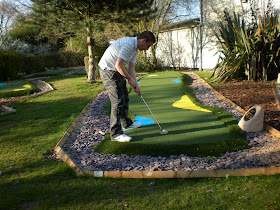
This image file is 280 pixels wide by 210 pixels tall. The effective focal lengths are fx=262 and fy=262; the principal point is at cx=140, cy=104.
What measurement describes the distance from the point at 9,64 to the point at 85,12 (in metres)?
5.61

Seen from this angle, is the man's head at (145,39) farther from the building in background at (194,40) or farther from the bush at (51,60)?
the bush at (51,60)

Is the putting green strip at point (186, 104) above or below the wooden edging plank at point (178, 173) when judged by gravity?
above

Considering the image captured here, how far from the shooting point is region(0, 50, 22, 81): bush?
485 inches

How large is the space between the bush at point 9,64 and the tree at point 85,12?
404cm

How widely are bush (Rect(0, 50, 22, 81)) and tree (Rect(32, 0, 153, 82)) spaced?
404 centimetres

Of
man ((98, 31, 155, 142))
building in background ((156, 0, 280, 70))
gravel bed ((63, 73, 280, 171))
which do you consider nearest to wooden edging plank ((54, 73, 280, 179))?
gravel bed ((63, 73, 280, 171))

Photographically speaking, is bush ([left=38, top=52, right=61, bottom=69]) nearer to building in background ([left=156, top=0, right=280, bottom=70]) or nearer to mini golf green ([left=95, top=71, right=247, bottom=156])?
building in background ([left=156, top=0, right=280, bottom=70])

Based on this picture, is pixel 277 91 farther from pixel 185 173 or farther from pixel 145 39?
pixel 185 173

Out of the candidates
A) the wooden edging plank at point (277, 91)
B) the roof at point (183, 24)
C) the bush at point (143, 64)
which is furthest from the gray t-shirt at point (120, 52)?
the roof at point (183, 24)

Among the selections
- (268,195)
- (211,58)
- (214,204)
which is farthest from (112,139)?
(211,58)

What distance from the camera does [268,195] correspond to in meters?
2.15

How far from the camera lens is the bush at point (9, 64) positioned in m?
12.3

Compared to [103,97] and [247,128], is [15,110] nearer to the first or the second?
[103,97]

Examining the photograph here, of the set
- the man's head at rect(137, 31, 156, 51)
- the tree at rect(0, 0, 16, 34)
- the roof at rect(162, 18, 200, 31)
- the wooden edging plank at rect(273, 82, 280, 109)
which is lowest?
the wooden edging plank at rect(273, 82, 280, 109)
